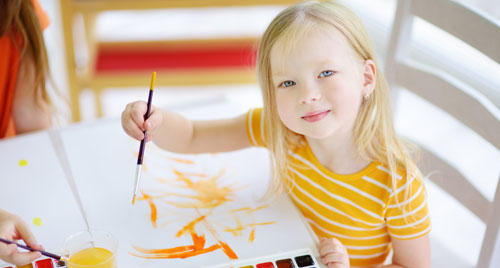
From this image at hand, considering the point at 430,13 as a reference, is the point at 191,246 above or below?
below

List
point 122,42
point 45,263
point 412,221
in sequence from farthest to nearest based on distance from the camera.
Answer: point 122,42 < point 412,221 < point 45,263

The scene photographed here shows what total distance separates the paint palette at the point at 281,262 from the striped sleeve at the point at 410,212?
0.58ft

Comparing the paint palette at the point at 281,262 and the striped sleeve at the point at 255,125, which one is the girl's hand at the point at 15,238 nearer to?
the paint palette at the point at 281,262

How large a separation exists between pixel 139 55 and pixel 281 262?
5.57 ft

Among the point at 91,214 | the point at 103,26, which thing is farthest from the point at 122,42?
the point at 91,214

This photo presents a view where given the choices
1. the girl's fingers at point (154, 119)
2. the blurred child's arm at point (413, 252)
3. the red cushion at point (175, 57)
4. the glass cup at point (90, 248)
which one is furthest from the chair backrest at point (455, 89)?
the red cushion at point (175, 57)

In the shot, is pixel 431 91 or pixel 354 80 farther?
pixel 431 91

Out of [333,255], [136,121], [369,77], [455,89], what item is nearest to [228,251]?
[333,255]

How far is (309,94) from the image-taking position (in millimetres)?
895

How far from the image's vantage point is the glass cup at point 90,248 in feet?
2.70

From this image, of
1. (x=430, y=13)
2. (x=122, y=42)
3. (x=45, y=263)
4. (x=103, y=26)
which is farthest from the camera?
(x=103, y=26)

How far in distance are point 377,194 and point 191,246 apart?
34 cm

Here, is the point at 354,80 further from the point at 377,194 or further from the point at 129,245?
the point at 129,245

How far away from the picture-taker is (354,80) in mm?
932
